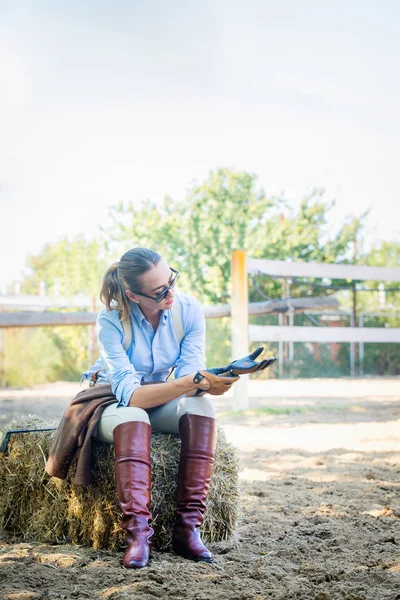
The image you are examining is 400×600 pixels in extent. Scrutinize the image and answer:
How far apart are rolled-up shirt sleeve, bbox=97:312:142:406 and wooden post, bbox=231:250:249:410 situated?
3.57m

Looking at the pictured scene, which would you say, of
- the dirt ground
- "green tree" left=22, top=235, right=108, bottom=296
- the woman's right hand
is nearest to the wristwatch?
the woman's right hand

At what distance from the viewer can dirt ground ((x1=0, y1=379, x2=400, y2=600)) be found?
175cm

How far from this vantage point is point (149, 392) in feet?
7.30

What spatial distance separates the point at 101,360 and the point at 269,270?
164 inches

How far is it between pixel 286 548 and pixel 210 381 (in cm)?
66

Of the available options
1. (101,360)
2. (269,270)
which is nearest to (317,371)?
(269,270)

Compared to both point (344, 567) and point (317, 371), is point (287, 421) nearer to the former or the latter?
point (344, 567)

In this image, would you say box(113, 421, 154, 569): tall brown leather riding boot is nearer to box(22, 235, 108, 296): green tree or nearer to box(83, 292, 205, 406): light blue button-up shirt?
box(83, 292, 205, 406): light blue button-up shirt

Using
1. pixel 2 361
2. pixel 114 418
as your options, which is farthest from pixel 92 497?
pixel 2 361

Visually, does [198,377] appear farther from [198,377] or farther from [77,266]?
[77,266]

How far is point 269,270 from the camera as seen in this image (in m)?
6.54

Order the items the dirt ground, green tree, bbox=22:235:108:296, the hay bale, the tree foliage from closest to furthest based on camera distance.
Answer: the dirt ground → the hay bale → the tree foliage → green tree, bbox=22:235:108:296

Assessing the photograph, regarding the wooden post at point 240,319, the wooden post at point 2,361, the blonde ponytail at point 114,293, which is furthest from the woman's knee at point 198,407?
the wooden post at point 2,361

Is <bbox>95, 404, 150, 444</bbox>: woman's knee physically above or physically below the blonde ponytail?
below
